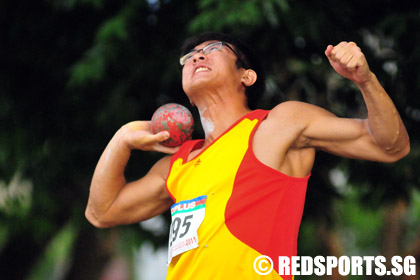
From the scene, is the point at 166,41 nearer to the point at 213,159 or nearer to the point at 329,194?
the point at 329,194

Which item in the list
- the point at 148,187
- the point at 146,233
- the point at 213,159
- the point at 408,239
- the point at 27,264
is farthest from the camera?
the point at 408,239

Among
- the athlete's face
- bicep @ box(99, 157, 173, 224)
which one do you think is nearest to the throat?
the athlete's face

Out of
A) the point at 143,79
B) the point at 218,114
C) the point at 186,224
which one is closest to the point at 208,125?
the point at 218,114

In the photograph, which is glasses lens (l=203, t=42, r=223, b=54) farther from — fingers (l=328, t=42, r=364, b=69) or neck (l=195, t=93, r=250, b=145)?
fingers (l=328, t=42, r=364, b=69)

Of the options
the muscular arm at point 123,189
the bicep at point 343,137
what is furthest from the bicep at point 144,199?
the bicep at point 343,137

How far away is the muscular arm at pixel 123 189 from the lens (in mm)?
3969

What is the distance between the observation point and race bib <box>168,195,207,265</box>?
135 inches

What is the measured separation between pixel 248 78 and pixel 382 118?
3.29ft

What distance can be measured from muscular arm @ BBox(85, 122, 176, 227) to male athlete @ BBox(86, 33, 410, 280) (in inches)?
1.2

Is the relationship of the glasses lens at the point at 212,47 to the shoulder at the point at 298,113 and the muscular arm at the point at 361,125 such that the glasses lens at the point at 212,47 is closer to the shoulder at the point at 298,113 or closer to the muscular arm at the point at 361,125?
the shoulder at the point at 298,113

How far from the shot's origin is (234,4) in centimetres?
482

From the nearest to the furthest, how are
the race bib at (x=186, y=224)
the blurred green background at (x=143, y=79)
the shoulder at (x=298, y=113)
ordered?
the race bib at (x=186, y=224) < the shoulder at (x=298, y=113) < the blurred green background at (x=143, y=79)

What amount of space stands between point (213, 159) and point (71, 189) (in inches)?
146

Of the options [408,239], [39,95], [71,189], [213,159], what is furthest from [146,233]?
[408,239]
